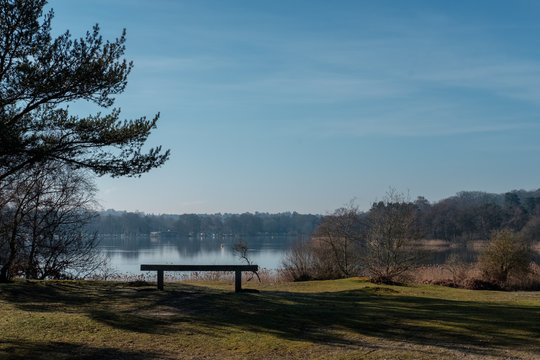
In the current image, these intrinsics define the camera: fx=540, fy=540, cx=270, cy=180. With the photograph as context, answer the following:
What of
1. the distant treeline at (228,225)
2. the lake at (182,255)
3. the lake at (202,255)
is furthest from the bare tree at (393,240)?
the distant treeline at (228,225)

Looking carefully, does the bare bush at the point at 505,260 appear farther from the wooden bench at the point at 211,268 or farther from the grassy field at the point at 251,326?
the wooden bench at the point at 211,268

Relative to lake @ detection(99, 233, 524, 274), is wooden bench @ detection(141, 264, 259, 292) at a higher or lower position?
higher

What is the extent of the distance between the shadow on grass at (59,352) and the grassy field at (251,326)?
0.05 ft

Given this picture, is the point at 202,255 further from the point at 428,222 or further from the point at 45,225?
the point at 428,222

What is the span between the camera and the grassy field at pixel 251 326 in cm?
792

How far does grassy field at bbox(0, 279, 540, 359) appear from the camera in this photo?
7922 millimetres

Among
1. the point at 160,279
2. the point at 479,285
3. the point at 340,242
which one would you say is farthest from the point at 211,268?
the point at 340,242

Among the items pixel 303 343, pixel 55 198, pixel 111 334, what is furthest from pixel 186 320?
pixel 55 198

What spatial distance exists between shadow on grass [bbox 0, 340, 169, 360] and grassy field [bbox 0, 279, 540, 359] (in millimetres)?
14

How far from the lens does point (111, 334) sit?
350 inches

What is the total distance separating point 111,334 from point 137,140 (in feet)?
16.5

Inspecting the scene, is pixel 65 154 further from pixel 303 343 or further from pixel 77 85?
pixel 303 343

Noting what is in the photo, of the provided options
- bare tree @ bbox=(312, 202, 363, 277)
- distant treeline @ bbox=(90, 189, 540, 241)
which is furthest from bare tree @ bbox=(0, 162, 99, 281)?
distant treeline @ bbox=(90, 189, 540, 241)

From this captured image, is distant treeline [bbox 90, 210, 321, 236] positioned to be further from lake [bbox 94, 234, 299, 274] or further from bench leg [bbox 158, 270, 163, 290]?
bench leg [bbox 158, 270, 163, 290]
